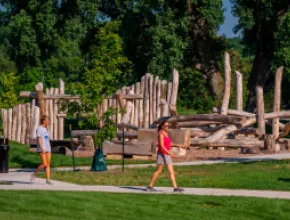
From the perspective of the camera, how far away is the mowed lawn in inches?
802

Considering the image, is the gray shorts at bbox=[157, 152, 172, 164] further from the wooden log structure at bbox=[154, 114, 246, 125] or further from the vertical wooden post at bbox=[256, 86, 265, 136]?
the vertical wooden post at bbox=[256, 86, 265, 136]

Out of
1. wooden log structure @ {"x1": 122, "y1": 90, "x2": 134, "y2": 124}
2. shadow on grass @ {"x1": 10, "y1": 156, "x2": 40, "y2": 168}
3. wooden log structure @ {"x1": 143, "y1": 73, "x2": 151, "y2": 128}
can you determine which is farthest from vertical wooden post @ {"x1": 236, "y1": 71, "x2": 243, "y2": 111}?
shadow on grass @ {"x1": 10, "y1": 156, "x2": 40, "y2": 168}

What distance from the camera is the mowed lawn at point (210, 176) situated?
20375 millimetres

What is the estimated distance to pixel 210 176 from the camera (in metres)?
22.1

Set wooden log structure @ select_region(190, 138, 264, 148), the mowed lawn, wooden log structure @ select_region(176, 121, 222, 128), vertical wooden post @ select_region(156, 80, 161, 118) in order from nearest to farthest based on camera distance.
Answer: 1. the mowed lawn
2. wooden log structure @ select_region(190, 138, 264, 148)
3. wooden log structure @ select_region(176, 121, 222, 128)
4. vertical wooden post @ select_region(156, 80, 161, 118)

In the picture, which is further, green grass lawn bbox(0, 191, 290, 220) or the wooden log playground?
the wooden log playground

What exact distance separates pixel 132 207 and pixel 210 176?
20.2 ft

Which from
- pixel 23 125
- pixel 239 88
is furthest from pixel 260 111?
pixel 23 125

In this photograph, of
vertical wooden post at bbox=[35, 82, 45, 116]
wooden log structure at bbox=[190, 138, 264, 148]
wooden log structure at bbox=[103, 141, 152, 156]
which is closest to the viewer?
wooden log structure at bbox=[103, 141, 152, 156]

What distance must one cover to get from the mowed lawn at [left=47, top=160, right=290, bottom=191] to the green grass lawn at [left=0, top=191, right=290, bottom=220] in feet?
→ 8.62

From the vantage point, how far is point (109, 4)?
49.5 metres

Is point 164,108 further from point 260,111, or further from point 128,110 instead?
point 260,111

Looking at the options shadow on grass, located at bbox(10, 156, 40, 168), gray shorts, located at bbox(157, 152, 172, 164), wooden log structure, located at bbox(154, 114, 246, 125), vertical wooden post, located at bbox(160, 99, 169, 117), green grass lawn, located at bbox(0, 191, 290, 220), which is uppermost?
vertical wooden post, located at bbox(160, 99, 169, 117)

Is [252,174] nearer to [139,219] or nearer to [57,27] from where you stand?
[139,219]
